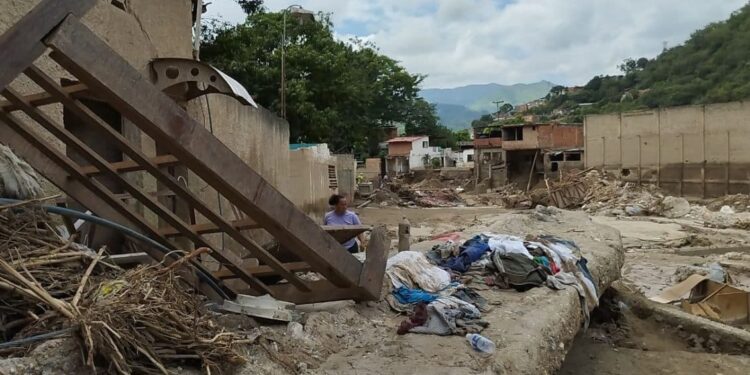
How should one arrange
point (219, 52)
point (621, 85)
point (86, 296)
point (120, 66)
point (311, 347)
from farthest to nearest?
point (621, 85), point (219, 52), point (311, 347), point (120, 66), point (86, 296)

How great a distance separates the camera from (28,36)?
235 centimetres

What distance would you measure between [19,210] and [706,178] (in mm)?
31304

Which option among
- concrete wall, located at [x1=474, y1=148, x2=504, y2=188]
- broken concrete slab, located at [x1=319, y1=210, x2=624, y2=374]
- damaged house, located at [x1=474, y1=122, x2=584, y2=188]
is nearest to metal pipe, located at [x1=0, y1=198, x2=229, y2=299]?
broken concrete slab, located at [x1=319, y1=210, x2=624, y2=374]

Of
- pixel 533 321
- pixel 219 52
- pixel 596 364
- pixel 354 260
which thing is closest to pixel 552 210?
pixel 596 364

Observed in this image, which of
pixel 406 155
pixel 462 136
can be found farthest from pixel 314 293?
pixel 462 136

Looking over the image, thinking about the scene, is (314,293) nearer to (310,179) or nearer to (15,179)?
(15,179)

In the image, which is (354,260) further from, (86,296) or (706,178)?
(706,178)

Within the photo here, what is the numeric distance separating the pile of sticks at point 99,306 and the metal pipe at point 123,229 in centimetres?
7

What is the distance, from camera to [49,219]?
9.45ft

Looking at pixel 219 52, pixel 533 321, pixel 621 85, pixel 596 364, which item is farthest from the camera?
pixel 621 85

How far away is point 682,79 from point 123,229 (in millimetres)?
76455

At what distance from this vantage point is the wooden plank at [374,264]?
3.90m

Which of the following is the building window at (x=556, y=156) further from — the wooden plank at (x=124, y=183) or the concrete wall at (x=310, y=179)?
the wooden plank at (x=124, y=183)

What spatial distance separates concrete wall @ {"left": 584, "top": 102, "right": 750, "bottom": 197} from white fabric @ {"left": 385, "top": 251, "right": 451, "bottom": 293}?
27.3 m
